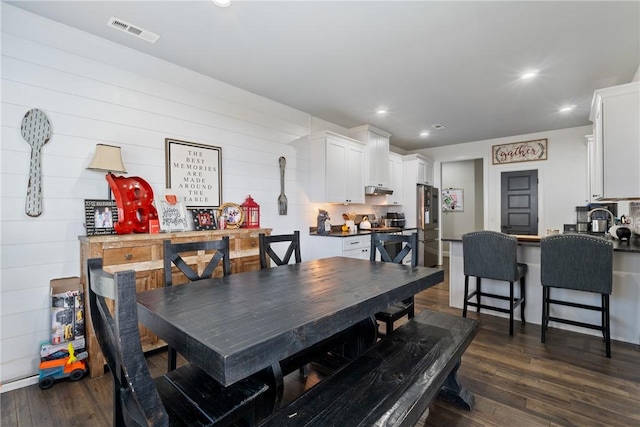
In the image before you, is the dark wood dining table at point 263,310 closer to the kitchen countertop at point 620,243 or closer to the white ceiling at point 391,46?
the kitchen countertop at point 620,243

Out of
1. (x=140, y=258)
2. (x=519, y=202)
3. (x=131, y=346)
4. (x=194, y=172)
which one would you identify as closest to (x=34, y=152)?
(x=140, y=258)

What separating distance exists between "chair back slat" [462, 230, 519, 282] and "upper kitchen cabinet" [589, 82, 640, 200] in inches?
36.2

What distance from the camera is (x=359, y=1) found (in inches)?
85.2

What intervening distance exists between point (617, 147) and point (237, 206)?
12.2 ft

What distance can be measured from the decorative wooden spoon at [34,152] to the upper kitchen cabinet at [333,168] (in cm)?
303

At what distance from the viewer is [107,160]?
8.13ft

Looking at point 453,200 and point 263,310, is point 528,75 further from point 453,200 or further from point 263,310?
point 453,200

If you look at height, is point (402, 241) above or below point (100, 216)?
below

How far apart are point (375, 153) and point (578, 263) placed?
133 inches

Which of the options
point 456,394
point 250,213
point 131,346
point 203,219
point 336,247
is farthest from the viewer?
point 336,247

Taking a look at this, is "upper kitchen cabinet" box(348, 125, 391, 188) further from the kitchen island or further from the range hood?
the kitchen island

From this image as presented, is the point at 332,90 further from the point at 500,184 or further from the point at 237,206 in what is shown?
the point at 500,184

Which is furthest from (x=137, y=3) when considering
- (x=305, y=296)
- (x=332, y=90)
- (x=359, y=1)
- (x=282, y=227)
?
(x=282, y=227)

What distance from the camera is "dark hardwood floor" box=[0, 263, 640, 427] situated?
5.89 feet
